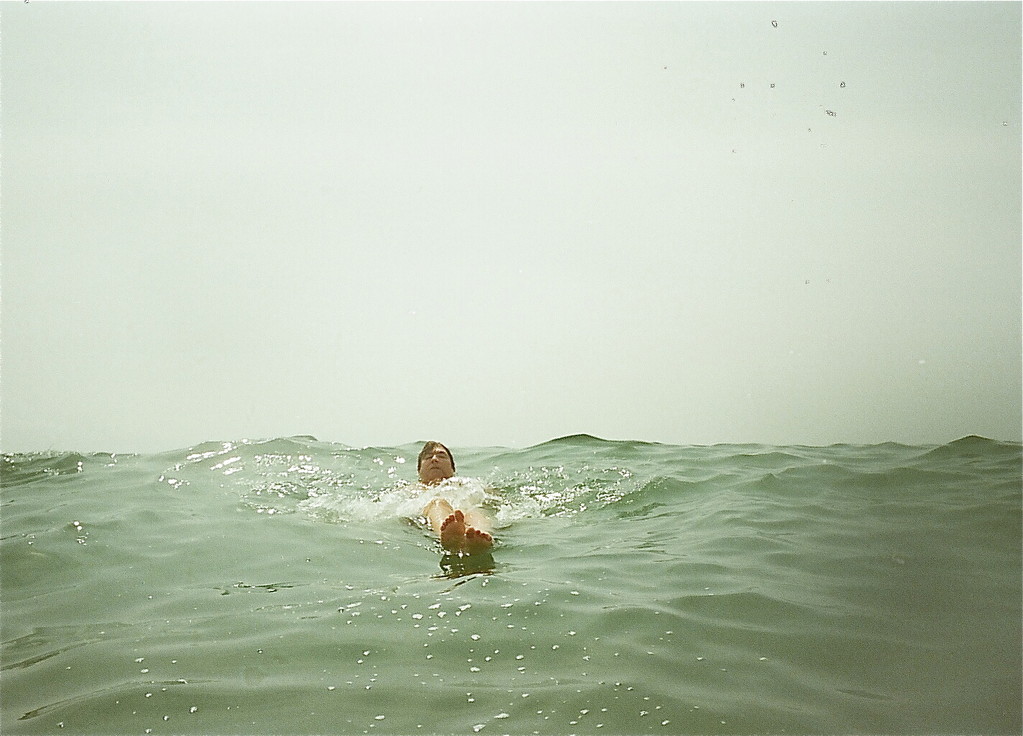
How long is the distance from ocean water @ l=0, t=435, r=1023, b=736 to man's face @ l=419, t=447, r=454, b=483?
31 cm

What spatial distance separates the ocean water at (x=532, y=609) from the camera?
314cm

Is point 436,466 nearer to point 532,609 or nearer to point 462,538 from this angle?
point 462,538

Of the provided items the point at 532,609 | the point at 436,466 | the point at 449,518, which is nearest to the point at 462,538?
the point at 449,518

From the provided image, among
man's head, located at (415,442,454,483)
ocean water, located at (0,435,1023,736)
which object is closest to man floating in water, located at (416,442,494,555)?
man's head, located at (415,442,454,483)

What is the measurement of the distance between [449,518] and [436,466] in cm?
228

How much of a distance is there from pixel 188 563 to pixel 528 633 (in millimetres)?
2533

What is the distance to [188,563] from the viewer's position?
5172 mm

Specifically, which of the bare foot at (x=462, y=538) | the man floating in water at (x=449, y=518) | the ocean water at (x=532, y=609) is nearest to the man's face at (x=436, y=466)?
the man floating in water at (x=449, y=518)

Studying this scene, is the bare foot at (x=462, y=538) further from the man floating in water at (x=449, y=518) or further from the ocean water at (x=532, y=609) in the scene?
the ocean water at (x=532, y=609)

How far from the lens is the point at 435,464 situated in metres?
7.73

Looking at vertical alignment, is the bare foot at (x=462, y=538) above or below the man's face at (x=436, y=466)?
below

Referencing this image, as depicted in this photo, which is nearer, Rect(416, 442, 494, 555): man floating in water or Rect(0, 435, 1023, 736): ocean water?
Rect(0, 435, 1023, 736): ocean water

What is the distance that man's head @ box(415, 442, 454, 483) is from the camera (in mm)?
7680

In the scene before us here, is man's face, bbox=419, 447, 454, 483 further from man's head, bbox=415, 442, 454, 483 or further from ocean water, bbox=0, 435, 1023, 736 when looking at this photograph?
ocean water, bbox=0, 435, 1023, 736
